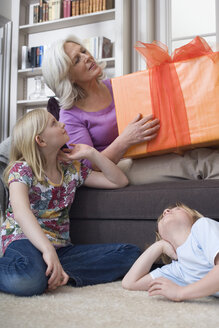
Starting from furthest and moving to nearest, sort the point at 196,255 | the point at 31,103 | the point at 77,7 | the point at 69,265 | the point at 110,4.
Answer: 1. the point at 31,103
2. the point at 77,7
3. the point at 110,4
4. the point at 69,265
5. the point at 196,255

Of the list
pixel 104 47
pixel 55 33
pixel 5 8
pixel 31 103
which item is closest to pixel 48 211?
pixel 104 47

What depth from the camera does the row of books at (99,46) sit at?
141 inches

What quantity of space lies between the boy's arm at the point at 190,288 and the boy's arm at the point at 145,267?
11 centimetres

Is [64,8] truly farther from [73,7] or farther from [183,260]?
[183,260]

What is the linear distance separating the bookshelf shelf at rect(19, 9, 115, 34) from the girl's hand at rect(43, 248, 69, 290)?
9.23 ft

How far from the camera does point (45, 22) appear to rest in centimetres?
381

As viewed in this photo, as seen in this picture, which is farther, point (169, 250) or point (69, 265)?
point (69, 265)

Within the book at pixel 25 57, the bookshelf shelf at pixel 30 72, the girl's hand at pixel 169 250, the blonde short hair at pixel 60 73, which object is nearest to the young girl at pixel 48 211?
the girl's hand at pixel 169 250

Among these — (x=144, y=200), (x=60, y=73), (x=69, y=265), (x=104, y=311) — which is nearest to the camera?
(x=104, y=311)

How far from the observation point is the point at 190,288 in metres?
0.95

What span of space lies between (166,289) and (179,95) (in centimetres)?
72

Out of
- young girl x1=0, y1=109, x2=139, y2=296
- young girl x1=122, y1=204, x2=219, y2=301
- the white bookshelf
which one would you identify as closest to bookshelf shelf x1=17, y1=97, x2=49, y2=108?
the white bookshelf

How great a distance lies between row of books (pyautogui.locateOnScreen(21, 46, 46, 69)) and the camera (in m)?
3.88

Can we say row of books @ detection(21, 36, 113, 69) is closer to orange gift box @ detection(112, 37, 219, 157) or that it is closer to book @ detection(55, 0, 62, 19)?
book @ detection(55, 0, 62, 19)
